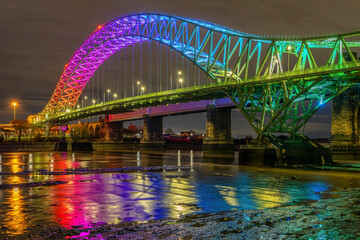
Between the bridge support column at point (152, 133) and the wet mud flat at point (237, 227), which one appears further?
the bridge support column at point (152, 133)

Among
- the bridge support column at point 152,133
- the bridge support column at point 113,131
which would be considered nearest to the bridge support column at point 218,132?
the bridge support column at point 152,133

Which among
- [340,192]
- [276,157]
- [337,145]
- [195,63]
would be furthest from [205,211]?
[195,63]

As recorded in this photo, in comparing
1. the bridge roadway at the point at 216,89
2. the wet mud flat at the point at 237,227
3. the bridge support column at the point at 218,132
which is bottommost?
the wet mud flat at the point at 237,227

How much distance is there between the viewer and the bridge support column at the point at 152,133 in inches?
3300

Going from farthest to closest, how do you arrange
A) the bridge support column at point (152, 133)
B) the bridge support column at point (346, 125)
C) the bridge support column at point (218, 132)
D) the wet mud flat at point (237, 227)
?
the bridge support column at point (152, 133) → the bridge support column at point (218, 132) → the bridge support column at point (346, 125) → the wet mud flat at point (237, 227)

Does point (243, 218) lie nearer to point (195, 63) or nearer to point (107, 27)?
point (195, 63)

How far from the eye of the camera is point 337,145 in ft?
131

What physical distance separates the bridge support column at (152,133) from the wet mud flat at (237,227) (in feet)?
242

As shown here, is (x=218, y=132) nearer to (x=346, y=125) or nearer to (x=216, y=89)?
(x=216, y=89)

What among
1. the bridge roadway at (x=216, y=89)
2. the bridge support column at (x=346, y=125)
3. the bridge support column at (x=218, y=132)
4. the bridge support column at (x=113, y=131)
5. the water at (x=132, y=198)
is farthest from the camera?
the bridge support column at (x=113, y=131)

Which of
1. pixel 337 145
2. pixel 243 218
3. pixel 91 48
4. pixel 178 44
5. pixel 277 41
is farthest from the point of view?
pixel 91 48

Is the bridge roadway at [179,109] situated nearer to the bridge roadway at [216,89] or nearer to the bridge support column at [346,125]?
the bridge roadway at [216,89]

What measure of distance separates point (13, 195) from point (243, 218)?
27.2 ft

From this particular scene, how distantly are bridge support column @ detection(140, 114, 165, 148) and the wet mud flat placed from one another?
7382 cm
